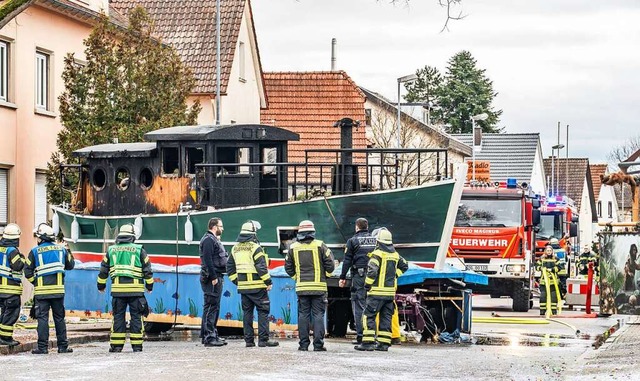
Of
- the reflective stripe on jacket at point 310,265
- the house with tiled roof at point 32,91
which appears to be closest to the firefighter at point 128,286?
the reflective stripe on jacket at point 310,265

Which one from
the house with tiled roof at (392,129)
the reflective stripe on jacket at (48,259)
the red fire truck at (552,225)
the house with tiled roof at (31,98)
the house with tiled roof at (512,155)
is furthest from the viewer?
the house with tiled roof at (512,155)

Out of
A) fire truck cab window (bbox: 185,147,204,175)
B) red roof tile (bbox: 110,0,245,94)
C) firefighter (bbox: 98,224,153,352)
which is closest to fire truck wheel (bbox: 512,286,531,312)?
fire truck cab window (bbox: 185,147,204,175)

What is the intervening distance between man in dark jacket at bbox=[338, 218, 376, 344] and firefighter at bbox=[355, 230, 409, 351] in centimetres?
55

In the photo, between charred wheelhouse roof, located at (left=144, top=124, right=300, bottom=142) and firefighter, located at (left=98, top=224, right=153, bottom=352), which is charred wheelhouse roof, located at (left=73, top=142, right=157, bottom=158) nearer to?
charred wheelhouse roof, located at (left=144, top=124, right=300, bottom=142)

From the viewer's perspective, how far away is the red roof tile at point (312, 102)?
5406 cm

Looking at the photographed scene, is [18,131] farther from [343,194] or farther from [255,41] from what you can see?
[255,41]

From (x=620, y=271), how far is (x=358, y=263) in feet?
24.5

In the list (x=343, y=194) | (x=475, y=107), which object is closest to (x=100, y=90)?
(x=343, y=194)

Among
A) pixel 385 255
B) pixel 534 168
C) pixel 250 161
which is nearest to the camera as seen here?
pixel 385 255

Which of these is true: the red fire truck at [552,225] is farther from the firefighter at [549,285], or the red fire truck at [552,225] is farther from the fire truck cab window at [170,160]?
the fire truck cab window at [170,160]

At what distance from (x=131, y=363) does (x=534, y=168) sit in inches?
2949

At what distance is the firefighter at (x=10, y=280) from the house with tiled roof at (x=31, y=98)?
10734mm

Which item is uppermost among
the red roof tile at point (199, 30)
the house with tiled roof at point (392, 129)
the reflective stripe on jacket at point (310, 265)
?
the red roof tile at point (199, 30)

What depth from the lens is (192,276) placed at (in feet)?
72.9
